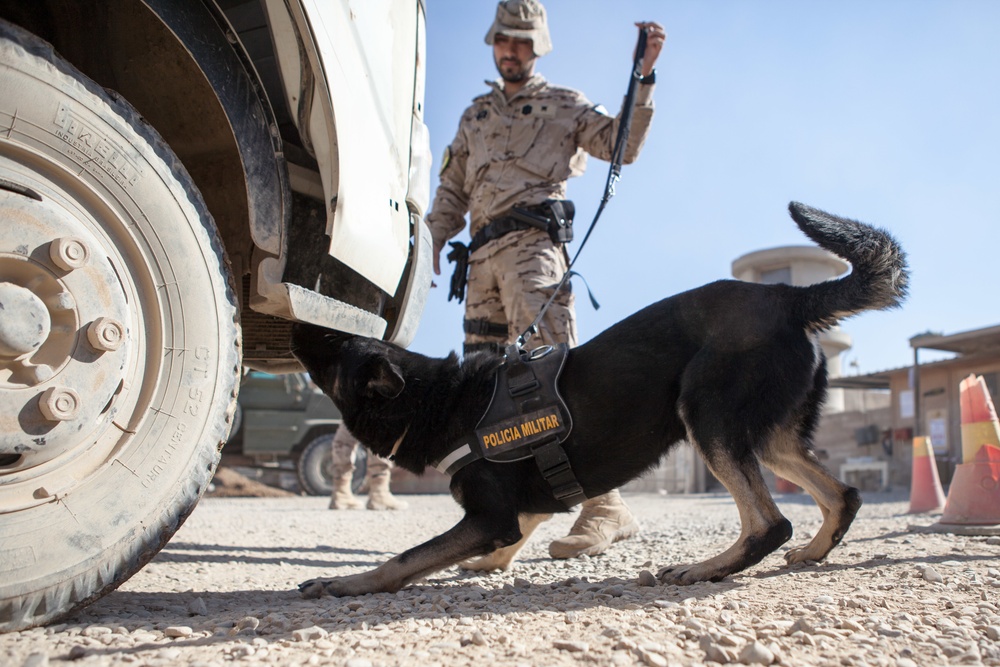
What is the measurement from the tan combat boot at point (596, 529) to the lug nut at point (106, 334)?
7.50 feet

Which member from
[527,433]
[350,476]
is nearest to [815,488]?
[527,433]

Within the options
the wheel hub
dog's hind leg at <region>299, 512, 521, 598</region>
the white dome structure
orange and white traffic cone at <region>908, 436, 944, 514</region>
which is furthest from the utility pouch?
the white dome structure

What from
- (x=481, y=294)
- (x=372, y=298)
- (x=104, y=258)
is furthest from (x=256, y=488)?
(x=104, y=258)

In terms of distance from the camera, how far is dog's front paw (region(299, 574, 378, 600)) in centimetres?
228

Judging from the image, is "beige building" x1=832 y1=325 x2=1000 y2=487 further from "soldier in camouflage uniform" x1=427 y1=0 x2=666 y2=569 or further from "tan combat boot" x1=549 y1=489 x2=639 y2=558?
"soldier in camouflage uniform" x1=427 y1=0 x2=666 y2=569

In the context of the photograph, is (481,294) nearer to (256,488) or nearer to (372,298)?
(372,298)

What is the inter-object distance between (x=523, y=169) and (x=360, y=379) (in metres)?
1.86

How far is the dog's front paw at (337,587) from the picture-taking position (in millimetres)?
2279

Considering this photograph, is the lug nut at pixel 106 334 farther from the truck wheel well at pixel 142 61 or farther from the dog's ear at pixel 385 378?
the dog's ear at pixel 385 378

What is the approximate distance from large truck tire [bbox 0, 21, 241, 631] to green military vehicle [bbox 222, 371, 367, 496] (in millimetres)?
10223

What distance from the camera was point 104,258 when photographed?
163 cm

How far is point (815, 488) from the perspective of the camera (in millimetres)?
2820

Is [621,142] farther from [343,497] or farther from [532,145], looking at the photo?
[343,497]

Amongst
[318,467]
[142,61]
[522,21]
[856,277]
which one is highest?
[522,21]
